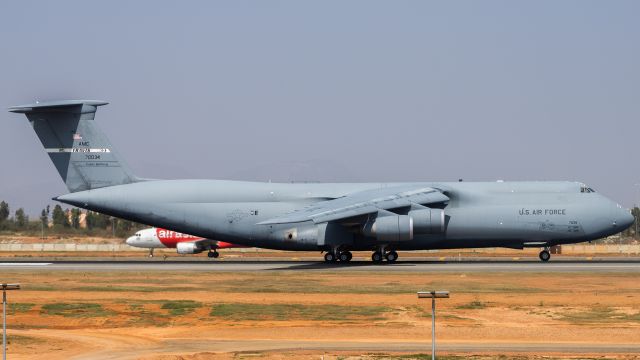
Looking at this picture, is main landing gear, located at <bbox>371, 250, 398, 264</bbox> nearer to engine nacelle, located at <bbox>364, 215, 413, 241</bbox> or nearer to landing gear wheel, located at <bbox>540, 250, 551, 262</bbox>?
engine nacelle, located at <bbox>364, 215, 413, 241</bbox>

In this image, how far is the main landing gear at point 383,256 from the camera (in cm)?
5466

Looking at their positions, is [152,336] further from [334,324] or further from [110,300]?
[110,300]


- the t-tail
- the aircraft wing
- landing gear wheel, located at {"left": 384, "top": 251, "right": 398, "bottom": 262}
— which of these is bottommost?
landing gear wheel, located at {"left": 384, "top": 251, "right": 398, "bottom": 262}

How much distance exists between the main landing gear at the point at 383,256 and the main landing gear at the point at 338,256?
4.54ft

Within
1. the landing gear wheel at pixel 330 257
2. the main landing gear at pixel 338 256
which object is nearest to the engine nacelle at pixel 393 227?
the main landing gear at pixel 338 256

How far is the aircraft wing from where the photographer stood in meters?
50.5

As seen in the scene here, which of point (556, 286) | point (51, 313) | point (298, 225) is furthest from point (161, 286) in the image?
point (556, 286)

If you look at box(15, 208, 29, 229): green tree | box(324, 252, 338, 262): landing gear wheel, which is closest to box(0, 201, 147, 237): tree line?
box(15, 208, 29, 229): green tree

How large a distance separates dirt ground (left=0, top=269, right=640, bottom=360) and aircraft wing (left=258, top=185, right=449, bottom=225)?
15.0ft

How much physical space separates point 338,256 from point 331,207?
384cm

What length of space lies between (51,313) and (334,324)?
1056 centimetres

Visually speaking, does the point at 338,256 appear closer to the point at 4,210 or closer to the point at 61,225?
the point at 61,225

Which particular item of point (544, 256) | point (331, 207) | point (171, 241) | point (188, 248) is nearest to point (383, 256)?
point (331, 207)

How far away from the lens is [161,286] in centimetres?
4250
